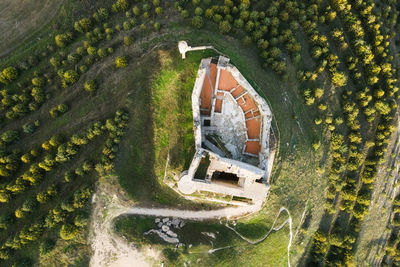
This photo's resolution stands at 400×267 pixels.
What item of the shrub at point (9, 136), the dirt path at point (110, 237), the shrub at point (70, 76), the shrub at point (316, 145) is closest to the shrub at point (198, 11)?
the shrub at point (70, 76)

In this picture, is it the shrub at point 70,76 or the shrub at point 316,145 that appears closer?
A: the shrub at point 316,145

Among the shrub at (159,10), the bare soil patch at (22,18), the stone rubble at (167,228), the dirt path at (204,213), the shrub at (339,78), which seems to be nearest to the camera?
the stone rubble at (167,228)

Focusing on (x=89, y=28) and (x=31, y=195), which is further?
(x=89, y=28)

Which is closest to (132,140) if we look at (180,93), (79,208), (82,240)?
(180,93)

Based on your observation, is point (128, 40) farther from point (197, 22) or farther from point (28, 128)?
point (28, 128)

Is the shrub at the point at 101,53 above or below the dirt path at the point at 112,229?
above

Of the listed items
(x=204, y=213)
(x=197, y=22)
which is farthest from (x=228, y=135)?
(x=197, y=22)

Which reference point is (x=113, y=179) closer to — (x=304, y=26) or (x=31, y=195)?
(x=31, y=195)

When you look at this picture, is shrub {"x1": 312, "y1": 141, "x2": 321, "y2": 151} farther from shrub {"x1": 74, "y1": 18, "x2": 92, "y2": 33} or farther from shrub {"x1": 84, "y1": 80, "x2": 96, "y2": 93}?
shrub {"x1": 74, "y1": 18, "x2": 92, "y2": 33}

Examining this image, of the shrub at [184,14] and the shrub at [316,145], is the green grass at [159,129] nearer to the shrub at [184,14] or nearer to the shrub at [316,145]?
the shrub at [184,14]
